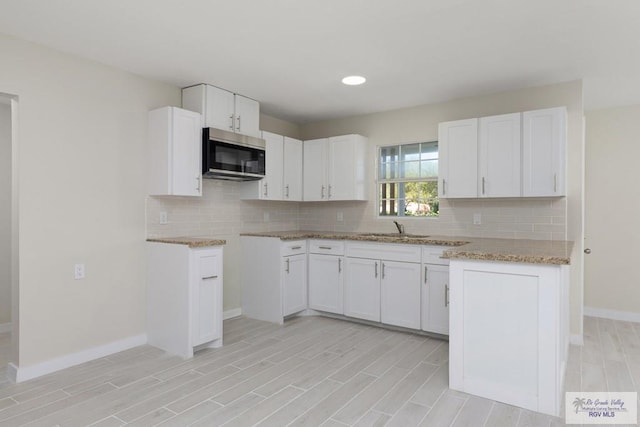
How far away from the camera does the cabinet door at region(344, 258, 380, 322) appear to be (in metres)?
3.90

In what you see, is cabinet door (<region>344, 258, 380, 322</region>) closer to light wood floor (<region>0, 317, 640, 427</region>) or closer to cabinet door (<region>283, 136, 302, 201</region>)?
light wood floor (<region>0, 317, 640, 427</region>)

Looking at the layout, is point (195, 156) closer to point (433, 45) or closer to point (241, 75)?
point (241, 75)

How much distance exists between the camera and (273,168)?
14.5ft

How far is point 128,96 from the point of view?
10.9 ft

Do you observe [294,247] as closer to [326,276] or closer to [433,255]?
[326,276]

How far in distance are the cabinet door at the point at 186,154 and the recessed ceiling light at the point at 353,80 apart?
4.53 feet

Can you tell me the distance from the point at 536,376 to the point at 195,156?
304cm

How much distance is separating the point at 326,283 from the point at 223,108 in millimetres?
2099

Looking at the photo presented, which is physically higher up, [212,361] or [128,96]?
[128,96]

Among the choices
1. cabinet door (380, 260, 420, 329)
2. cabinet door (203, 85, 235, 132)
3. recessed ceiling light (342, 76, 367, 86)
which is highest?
recessed ceiling light (342, 76, 367, 86)

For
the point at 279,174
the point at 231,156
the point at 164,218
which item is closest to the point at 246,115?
the point at 231,156

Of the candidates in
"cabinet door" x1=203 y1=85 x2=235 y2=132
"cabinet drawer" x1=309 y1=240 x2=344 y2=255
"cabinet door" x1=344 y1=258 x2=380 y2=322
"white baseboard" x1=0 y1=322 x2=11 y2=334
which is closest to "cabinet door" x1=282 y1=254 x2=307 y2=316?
"cabinet drawer" x1=309 y1=240 x2=344 y2=255

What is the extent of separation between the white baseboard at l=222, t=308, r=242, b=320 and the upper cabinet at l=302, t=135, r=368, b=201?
156 cm

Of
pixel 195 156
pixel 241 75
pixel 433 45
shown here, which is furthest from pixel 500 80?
pixel 195 156
